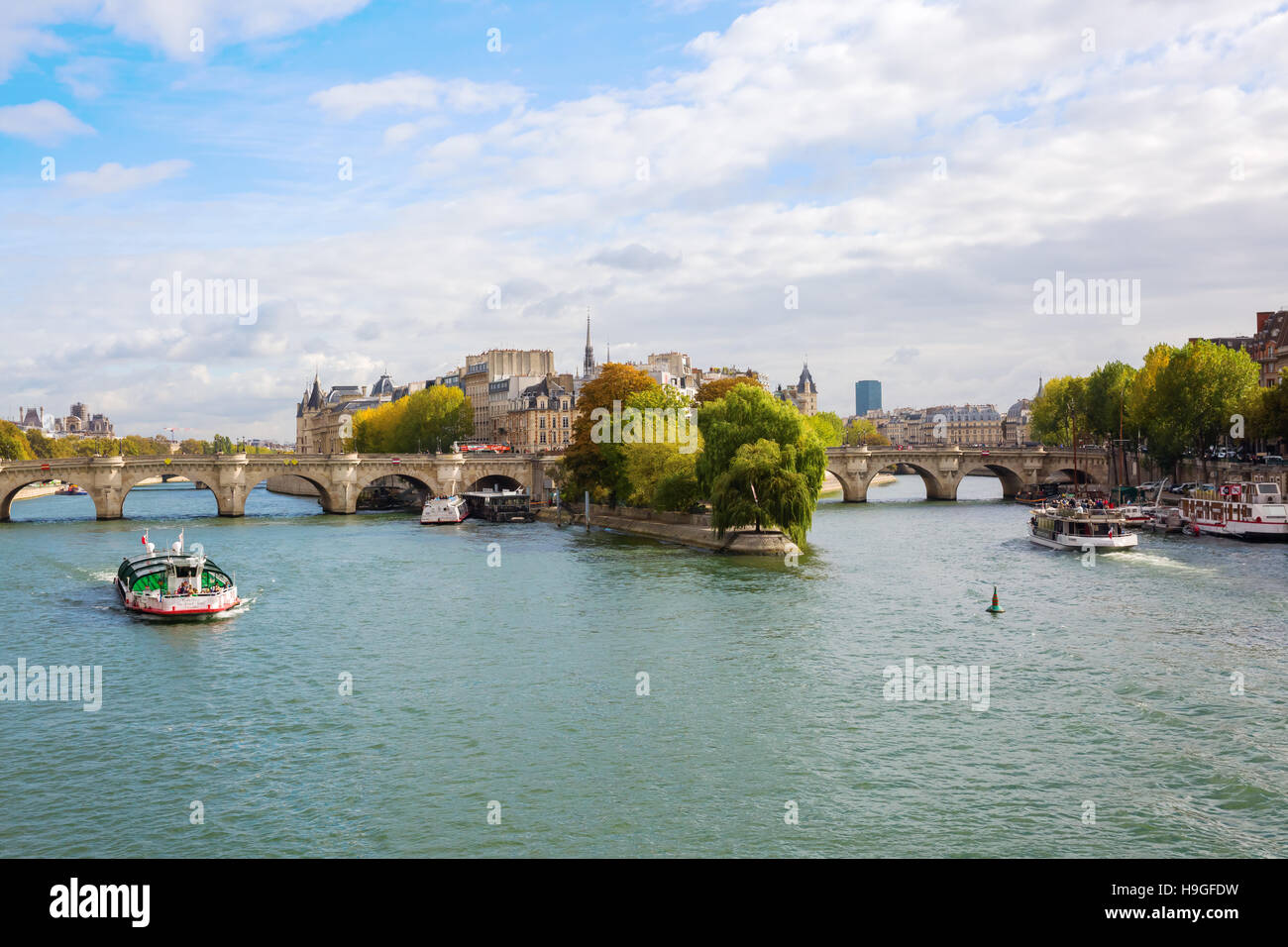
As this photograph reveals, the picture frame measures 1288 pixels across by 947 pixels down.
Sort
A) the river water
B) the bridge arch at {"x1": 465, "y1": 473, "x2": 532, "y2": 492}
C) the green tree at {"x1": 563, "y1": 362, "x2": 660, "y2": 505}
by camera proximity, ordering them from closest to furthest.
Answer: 1. the river water
2. the green tree at {"x1": 563, "y1": 362, "x2": 660, "y2": 505}
3. the bridge arch at {"x1": 465, "y1": 473, "x2": 532, "y2": 492}

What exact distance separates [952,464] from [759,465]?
49.4m

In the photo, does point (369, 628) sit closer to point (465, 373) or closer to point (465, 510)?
point (465, 510)

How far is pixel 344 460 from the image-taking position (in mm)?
83000

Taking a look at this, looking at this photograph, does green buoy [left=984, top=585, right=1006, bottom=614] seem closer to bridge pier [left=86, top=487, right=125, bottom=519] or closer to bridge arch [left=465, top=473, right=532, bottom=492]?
bridge arch [left=465, top=473, right=532, bottom=492]

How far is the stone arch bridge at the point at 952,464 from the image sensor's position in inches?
3602

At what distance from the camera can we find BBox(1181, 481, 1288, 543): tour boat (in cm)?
5278

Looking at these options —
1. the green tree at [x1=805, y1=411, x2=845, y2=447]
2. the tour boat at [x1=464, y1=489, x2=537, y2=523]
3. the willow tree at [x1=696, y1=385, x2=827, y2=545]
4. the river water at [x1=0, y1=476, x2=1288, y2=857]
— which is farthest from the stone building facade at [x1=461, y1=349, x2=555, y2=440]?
the river water at [x1=0, y1=476, x2=1288, y2=857]

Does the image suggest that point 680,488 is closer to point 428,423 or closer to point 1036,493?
point 1036,493

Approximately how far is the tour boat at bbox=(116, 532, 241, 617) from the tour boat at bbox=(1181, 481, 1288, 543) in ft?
154

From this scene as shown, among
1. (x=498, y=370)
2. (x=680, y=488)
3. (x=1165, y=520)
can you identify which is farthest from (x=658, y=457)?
(x=498, y=370)
